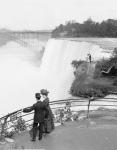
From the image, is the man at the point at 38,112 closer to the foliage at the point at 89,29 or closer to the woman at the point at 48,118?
the woman at the point at 48,118

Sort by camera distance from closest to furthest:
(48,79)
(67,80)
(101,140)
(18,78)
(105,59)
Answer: (101,140) → (105,59) → (67,80) → (48,79) → (18,78)

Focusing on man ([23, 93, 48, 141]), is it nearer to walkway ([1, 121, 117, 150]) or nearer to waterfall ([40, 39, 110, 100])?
walkway ([1, 121, 117, 150])

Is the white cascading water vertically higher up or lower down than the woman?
lower down

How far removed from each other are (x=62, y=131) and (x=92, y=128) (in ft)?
3.33

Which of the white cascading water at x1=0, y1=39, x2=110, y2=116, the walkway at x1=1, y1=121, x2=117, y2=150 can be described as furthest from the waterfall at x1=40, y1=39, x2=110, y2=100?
the walkway at x1=1, y1=121, x2=117, y2=150

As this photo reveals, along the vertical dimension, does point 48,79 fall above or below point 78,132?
below

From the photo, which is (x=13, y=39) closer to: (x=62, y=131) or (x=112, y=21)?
(x=112, y=21)

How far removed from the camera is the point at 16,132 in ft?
37.4

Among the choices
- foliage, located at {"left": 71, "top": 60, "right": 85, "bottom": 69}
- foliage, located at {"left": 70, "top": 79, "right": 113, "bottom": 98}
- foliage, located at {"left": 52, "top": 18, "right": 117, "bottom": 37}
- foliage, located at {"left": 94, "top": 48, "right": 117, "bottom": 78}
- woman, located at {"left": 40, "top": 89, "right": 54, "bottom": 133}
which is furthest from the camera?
foliage, located at {"left": 52, "top": 18, "right": 117, "bottom": 37}

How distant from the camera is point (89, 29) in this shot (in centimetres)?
7631

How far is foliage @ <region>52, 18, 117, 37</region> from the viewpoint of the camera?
6956cm

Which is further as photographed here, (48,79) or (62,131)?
(48,79)

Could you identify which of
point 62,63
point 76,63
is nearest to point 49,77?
point 62,63

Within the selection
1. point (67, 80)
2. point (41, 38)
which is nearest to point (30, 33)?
point (41, 38)
